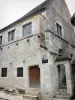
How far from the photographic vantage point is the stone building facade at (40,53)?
10664 millimetres

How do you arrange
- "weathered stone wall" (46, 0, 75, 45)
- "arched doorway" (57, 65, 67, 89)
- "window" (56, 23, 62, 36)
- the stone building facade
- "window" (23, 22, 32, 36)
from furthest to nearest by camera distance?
"window" (56, 23, 62, 36) → "window" (23, 22, 32, 36) → "weathered stone wall" (46, 0, 75, 45) → "arched doorway" (57, 65, 67, 89) → the stone building facade

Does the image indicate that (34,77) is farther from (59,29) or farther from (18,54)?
(59,29)

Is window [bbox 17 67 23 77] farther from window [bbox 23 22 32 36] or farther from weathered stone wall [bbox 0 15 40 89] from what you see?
window [bbox 23 22 32 36]

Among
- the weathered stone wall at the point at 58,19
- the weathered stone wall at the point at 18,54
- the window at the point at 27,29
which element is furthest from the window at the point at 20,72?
the weathered stone wall at the point at 58,19

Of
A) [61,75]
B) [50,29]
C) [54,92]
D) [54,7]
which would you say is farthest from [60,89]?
[54,7]

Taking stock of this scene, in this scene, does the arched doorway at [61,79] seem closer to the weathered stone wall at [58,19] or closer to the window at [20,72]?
the weathered stone wall at [58,19]

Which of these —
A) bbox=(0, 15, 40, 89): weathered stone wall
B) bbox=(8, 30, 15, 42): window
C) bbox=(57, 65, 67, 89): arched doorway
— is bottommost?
Result: bbox=(57, 65, 67, 89): arched doorway

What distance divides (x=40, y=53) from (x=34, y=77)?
96.1 inches

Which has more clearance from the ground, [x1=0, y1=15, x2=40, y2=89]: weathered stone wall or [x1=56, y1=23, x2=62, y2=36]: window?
[x1=56, y1=23, x2=62, y2=36]: window

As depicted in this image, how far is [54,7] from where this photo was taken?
Result: 13.5 m

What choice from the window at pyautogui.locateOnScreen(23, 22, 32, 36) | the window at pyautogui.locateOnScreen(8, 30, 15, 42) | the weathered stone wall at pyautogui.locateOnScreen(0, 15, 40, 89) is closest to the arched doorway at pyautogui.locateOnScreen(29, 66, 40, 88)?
the weathered stone wall at pyautogui.locateOnScreen(0, 15, 40, 89)

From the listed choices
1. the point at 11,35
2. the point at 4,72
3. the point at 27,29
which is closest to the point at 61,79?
the point at 27,29

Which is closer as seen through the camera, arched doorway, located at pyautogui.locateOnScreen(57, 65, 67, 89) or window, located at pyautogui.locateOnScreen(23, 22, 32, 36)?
arched doorway, located at pyautogui.locateOnScreen(57, 65, 67, 89)

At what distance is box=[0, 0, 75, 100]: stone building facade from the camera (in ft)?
35.0
